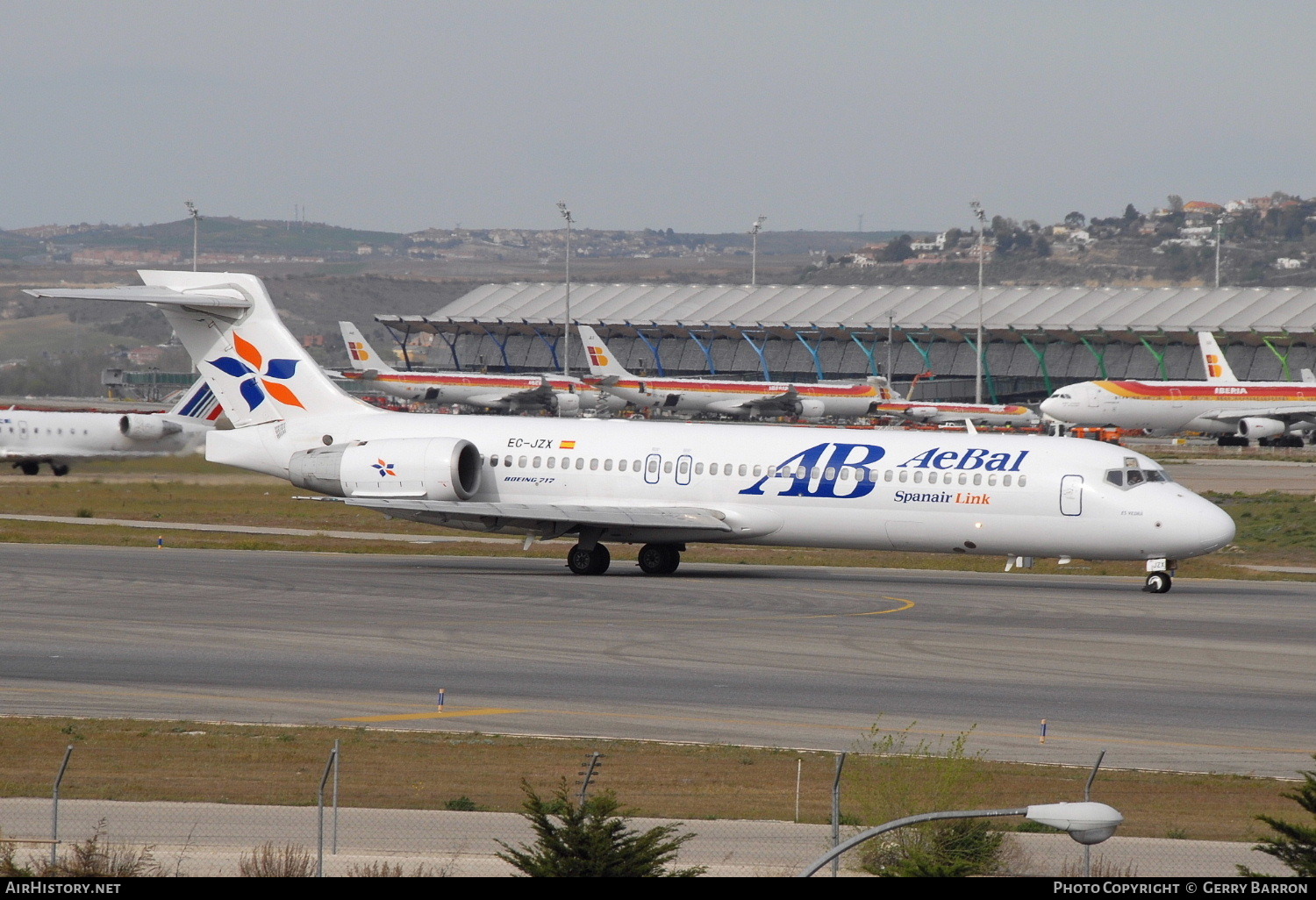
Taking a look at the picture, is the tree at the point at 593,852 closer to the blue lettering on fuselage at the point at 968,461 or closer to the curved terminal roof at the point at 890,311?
the blue lettering on fuselage at the point at 968,461

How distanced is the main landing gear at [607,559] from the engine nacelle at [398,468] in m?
3.26

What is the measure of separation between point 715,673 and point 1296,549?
97.4 feet

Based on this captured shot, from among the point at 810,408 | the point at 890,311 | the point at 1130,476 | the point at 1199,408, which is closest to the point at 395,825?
the point at 1130,476

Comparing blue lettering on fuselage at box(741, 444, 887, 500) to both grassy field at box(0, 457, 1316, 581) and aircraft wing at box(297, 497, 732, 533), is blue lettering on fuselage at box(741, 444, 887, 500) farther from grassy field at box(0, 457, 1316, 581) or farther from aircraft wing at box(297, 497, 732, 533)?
grassy field at box(0, 457, 1316, 581)

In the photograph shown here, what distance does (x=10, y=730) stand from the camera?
1927 cm

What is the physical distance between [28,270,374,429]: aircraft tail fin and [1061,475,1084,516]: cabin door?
18.1 meters

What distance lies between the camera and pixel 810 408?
11431cm

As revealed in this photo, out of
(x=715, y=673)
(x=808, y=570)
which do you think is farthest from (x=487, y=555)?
(x=715, y=673)

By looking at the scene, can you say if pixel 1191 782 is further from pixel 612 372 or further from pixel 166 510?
pixel 612 372

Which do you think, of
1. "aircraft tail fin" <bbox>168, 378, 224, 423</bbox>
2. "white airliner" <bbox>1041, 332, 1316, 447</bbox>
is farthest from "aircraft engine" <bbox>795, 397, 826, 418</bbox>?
"aircraft tail fin" <bbox>168, 378, 224, 423</bbox>

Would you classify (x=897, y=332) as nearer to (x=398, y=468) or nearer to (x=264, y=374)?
(x=264, y=374)

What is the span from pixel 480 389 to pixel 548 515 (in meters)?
80.9

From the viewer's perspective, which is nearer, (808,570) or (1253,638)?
(1253,638)

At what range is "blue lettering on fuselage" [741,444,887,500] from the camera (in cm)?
3578
